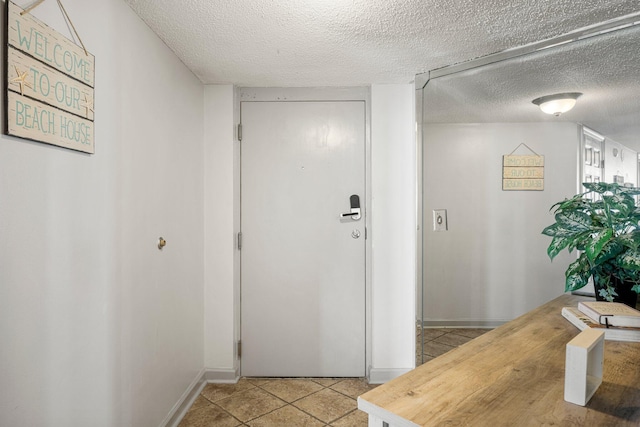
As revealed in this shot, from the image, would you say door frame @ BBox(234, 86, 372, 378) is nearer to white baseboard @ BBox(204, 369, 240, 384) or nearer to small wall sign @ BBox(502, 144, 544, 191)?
white baseboard @ BBox(204, 369, 240, 384)

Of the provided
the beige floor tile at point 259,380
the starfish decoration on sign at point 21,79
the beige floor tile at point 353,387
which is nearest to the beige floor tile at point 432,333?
the beige floor tile at point 353,387

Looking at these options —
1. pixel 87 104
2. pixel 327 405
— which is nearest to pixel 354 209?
pixel 327 405

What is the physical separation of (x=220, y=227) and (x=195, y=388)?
44.1 inches

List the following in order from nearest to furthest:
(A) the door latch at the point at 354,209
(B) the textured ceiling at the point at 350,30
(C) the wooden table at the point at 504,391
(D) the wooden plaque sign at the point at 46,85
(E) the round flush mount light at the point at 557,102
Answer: (C) the wooden table at the point at 504,391 < (D) the wooden plaque sign at the point at 46,85 < (B) the textured ceiling at the point at 350,30 < (E) the round flush mount light at the point at 557,102 < (A) the door latch at the point at 354,209

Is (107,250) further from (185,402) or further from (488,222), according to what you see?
(488,222)

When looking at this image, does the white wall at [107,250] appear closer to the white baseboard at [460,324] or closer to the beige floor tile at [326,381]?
the beige floor tile at [326,381]

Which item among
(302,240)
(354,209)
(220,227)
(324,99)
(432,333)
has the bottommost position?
(432,333)

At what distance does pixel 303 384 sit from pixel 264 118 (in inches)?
78.8

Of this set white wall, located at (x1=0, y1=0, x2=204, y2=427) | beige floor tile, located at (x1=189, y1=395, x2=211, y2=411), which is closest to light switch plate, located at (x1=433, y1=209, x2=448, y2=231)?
white wall, located at (x1=0, y1=0, x2=204, y2=427)

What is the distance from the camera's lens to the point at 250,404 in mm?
2412

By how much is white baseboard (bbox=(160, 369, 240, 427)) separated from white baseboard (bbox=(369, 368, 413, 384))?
1006 millimetres

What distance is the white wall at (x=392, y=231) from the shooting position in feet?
8.91

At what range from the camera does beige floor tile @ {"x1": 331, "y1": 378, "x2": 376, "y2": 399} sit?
8.45 ft

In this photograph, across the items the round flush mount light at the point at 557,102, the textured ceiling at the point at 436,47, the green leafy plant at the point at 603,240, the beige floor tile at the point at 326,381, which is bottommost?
the beige floor tile at the point at 326,381
